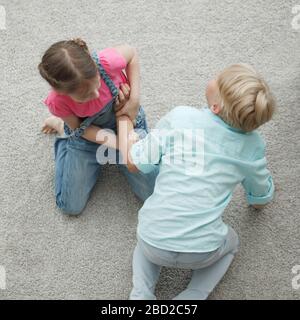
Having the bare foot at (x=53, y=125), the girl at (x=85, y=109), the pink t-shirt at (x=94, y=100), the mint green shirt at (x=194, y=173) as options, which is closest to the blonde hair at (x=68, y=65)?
the girl at (x=85, y=109)

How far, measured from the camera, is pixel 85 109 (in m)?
1.23

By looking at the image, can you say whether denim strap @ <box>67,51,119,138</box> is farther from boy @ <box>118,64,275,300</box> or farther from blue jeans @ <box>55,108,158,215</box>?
boy @ <box>118,64,275,300</box>

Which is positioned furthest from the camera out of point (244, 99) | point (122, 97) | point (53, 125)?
point (53, 125)

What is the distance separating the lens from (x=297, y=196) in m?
1.37

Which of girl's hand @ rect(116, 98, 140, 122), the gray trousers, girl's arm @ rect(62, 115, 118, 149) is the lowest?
the gray trousers

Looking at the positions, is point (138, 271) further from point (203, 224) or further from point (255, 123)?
point (255, 123)

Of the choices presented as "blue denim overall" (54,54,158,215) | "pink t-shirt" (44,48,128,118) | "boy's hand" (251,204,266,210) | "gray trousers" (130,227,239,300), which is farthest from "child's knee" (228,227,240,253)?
"pink t-shirt" (44,48,128,118)

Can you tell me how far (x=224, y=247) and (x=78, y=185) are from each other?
425mm

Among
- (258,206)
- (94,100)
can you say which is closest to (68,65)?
(94,100)

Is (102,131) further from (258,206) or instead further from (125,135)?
(258,206)

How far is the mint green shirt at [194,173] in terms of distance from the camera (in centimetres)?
105

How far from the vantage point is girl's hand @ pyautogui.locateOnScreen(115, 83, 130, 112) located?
4.21 feet

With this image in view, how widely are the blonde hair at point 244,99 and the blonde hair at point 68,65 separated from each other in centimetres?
29

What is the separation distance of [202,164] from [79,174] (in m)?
0.43
